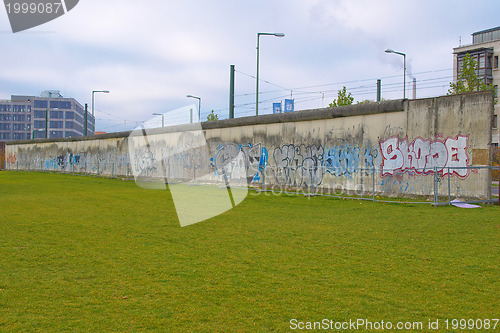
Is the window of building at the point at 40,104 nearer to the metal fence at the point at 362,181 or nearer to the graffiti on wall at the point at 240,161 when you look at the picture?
the metal fence at the point at 362,181

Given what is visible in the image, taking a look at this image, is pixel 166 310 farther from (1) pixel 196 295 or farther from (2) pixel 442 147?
(2) pixel 442 147

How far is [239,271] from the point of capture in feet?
20.9

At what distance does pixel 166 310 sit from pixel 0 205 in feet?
39.4

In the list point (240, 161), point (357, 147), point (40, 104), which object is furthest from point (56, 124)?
point (357, 147)

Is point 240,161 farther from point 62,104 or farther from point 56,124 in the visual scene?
point 62,104

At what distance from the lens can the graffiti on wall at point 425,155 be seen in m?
15.3

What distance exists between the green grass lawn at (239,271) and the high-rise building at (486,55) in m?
54.7

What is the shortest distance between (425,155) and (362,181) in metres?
2.40

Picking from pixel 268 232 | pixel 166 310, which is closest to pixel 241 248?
pixel 268 232

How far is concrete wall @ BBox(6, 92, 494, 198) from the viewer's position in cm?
1515

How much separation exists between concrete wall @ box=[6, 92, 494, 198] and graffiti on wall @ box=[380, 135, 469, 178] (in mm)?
34

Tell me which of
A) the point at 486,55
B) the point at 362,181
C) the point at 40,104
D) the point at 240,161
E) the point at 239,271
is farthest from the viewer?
the point at 40,104

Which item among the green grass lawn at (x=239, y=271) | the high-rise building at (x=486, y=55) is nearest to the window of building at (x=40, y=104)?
the high-rise building at (x=486, y=55)

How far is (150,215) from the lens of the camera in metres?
12.5
